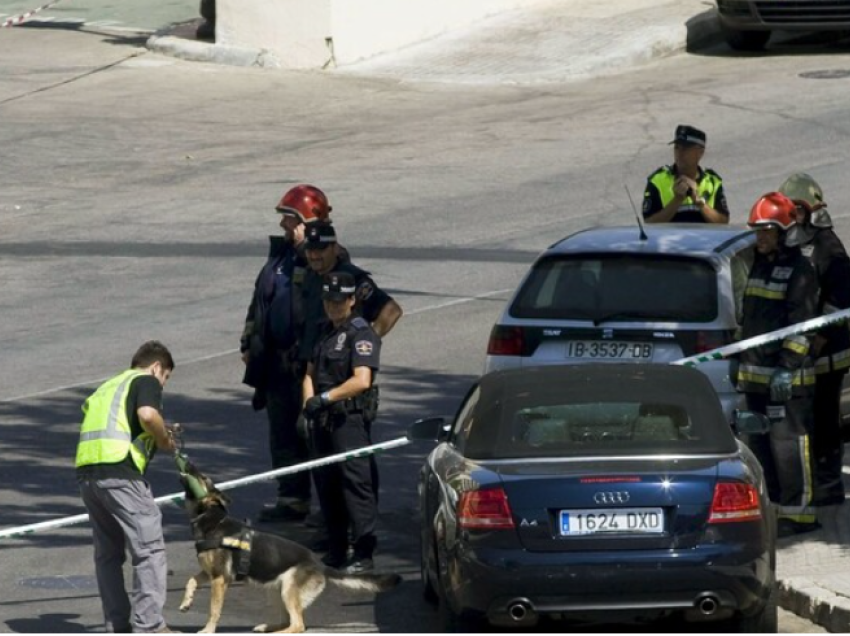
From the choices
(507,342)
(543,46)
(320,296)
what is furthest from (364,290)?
(543,46)

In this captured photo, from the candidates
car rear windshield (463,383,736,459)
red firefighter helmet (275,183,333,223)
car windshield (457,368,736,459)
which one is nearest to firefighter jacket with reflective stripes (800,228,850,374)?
car windshield (457,368,736,459)

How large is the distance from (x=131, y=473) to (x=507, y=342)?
114 inches

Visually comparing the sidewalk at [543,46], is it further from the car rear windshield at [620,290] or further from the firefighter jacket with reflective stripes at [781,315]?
the firefighter jacket with reflective stripes at [781,315]

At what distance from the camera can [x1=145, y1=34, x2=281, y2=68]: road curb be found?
28000mm

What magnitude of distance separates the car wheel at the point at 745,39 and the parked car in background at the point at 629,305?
15415mm

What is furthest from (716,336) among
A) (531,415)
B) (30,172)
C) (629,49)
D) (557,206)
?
(629,49)

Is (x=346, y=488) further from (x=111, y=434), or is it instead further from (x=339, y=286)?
(x=111, y=434)

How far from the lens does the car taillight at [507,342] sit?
11719 millimetres

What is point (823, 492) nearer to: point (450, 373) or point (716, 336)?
point (716, 336)

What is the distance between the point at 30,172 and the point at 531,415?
1491cm

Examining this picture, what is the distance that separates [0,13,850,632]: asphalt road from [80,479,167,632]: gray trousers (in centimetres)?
45

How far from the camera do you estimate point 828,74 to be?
25531mm

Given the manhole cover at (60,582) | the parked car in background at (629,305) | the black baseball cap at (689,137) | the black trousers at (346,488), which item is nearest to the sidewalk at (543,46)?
the black baseball cap at (689,137)

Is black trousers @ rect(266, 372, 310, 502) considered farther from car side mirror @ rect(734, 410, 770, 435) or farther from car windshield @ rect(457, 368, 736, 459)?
car side mirror @ rect(734, 410, 770, 435)
